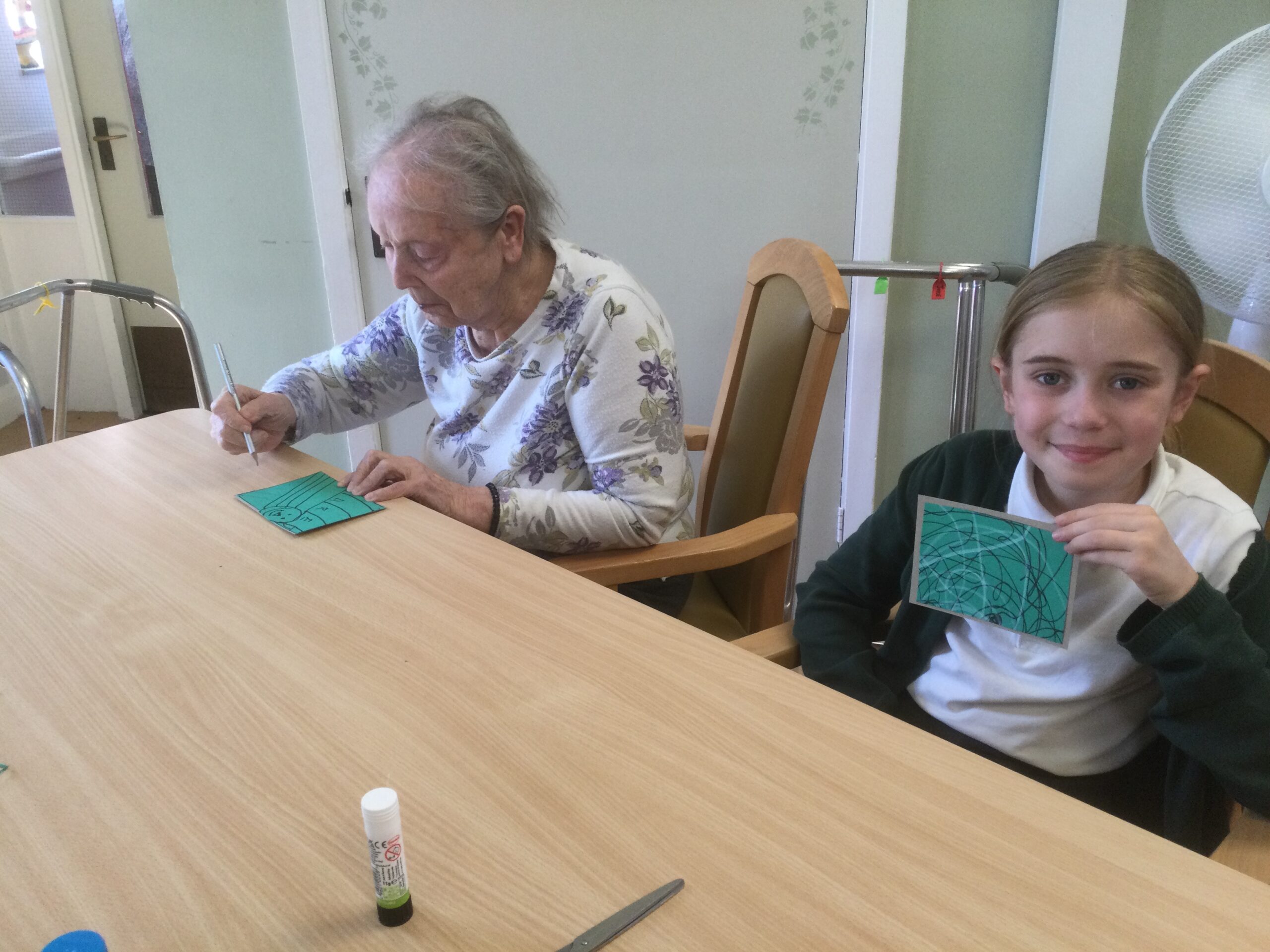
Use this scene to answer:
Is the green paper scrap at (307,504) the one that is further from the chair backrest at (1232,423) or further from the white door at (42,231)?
the white door at (42,231)

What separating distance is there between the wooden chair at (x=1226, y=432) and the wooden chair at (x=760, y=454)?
0.74ft

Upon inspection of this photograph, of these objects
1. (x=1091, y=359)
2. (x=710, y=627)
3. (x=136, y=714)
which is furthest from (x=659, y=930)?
(x=710, y=627)

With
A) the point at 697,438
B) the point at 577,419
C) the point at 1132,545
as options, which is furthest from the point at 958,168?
the point at 1132,545

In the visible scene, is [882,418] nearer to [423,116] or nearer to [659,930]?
[423,116]

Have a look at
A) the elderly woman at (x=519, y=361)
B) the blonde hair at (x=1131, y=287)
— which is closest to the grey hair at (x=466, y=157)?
the elderly woman at (x=519, y=361)

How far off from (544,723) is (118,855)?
305 millimetres

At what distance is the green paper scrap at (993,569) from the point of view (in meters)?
0.77

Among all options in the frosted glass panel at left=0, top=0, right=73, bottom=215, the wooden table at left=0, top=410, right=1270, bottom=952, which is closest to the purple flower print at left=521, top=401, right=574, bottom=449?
the wooden table at left=0, top=410, right=1270, bottom=952

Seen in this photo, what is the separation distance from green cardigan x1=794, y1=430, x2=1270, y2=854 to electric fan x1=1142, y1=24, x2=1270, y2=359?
577 mm

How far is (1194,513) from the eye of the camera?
874 millimetres

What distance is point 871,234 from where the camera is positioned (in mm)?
2068

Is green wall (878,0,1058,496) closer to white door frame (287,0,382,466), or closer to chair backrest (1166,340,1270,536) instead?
chair backrest (1166,340,1270,536)

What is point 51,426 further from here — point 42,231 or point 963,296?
point 963,296

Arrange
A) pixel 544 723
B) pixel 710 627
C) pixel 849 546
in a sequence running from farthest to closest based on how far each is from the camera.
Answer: pixel 710 627 < pixel 849 546 < pixel 544 723
